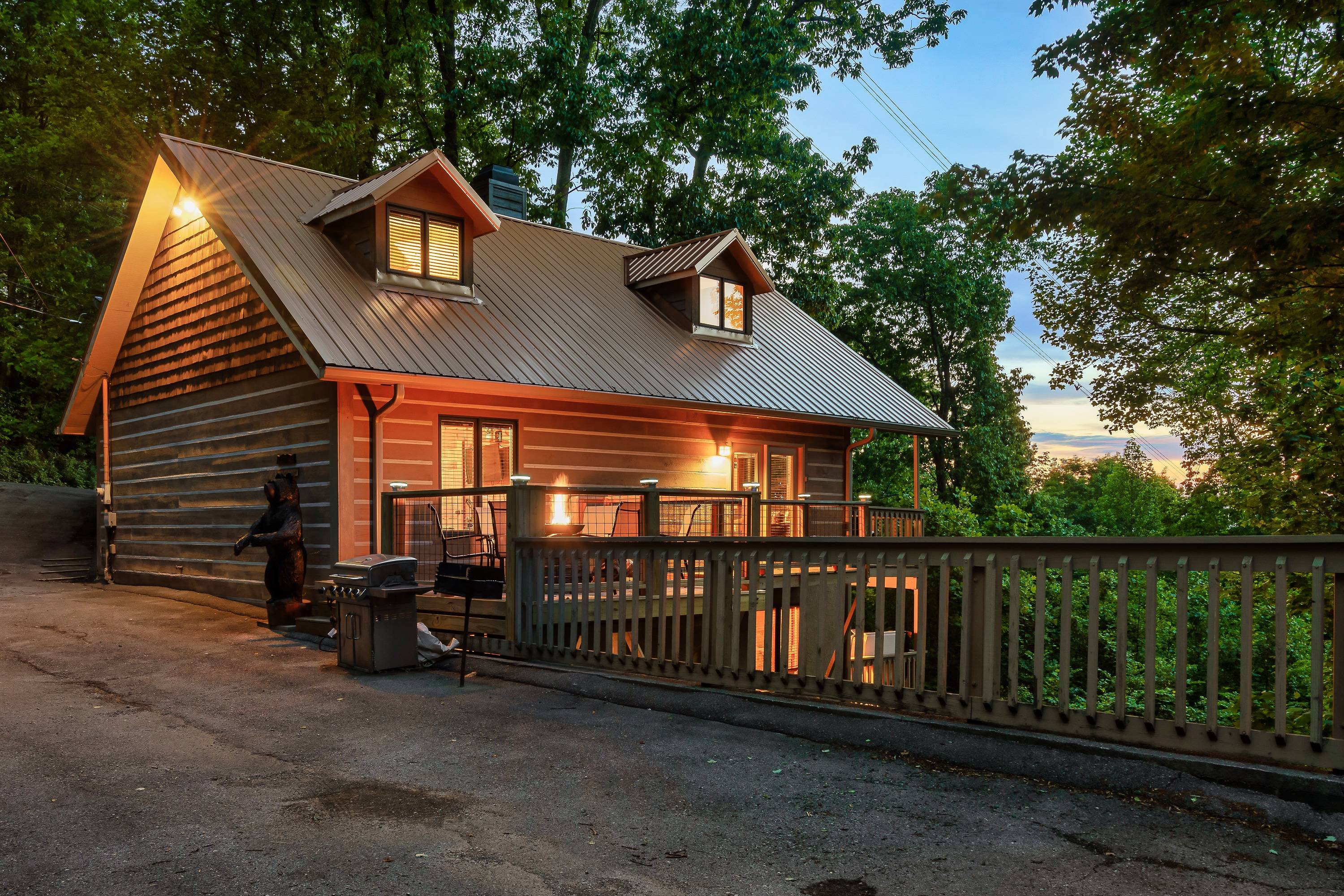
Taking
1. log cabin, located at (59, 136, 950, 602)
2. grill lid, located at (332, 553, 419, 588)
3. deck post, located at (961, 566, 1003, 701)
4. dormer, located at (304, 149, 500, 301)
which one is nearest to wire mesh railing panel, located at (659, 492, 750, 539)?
log cabin, located at (59, 136, 950, 602)

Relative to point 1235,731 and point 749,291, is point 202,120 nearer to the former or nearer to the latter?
point 749,291

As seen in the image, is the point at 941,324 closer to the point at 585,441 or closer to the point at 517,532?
the point at 585,441

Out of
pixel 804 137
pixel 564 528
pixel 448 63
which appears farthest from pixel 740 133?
pixel 564 528

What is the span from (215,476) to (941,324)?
27.0m

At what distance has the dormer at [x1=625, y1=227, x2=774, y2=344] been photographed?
60.1 ft

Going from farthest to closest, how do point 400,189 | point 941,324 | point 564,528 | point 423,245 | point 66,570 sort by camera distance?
1. point 941,324
2. point 66,570
3. point 423,245
4. point 400,189
5. point 564,528

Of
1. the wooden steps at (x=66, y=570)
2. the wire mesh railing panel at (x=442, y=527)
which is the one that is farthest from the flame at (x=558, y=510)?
the wooden steps at (x=66, y=570)

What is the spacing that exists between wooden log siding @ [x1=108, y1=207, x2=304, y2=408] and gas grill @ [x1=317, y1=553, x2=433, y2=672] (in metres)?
4.87

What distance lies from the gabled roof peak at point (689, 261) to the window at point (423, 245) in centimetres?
463

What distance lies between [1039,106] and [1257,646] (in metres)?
27.1

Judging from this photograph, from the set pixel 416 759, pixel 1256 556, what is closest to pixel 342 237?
pixel 416 759

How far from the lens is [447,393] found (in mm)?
13922

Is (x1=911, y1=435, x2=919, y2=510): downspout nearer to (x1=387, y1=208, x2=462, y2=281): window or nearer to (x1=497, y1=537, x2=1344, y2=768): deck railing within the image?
(x1=497, y1=537, x2=1344, y2=768): deck railing

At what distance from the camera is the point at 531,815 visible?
15.5 feet
